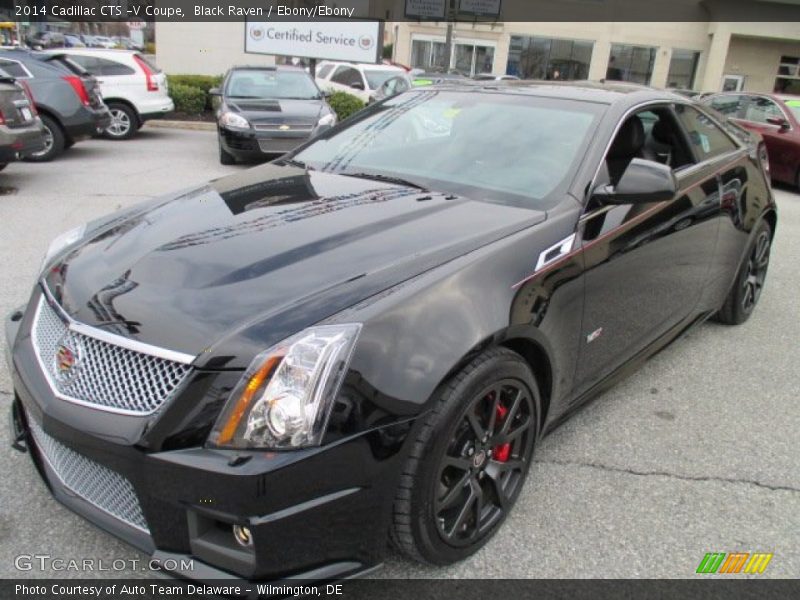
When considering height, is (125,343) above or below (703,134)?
below

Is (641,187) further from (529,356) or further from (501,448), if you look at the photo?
(501,448)

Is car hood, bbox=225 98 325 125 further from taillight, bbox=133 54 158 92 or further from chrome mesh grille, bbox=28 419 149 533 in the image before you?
chrome mesh grille, bbox=28 419 149 533

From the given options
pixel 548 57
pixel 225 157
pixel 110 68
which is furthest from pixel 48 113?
pixel 548 57

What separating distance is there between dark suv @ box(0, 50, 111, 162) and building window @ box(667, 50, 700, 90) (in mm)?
33331

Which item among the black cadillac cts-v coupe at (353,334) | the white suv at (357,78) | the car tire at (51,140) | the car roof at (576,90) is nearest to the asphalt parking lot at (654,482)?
the black cadillac cts-v coupe at (353,334)

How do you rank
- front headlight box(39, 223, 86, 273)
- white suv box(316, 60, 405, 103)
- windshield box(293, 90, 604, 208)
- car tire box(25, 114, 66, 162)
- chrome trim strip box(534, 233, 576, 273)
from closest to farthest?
chrome trim strip box(534, 233, 576, 273) → front headlight box(39, 223, 86, 273) → windshield box(293, 90, 604, 208) → car tire box(25, 114, 66, 162) → white suv box(316, 60, 405, 103)

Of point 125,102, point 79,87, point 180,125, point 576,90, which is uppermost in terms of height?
point 576,90

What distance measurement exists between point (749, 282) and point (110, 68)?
12.0 meters

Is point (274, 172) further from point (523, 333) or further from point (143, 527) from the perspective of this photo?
point (143, 527)

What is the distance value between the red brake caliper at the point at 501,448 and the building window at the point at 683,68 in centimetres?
3854

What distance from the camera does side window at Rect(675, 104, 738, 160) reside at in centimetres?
387

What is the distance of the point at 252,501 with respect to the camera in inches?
71.8

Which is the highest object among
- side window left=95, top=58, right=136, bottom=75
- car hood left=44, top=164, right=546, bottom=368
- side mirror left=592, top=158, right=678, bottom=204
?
side mirror left=592, top=158, right=678, bottom=204

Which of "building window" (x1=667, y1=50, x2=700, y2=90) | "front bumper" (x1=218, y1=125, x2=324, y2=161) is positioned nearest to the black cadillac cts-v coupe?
"front bumper" (x1=218, y1=125, x2=324, y2=161)
